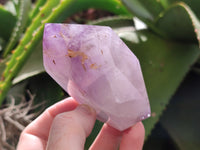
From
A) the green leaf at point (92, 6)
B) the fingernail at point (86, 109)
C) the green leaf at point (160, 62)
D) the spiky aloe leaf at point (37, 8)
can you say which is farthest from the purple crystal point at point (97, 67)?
the spiky aloe leaf at point (37, 8)

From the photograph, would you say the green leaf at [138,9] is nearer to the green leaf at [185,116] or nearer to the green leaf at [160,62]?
the green leaf at [160,62]

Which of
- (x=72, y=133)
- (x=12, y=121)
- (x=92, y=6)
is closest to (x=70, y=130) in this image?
(x=72, y=133)

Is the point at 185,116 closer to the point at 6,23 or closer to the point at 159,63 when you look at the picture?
the point at 159,63

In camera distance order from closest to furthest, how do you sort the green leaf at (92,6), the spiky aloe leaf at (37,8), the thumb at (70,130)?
the thumb at (70,130) → the green leaf at (92,6) → the spiky aloe leaf at (37,8)

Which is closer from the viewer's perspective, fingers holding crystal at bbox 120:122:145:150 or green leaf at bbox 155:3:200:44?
fingers holding crystal at bbox 120:122:145:150

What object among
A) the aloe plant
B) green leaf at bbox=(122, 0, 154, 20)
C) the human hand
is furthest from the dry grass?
green leaf at bbox=(122, 0, 154, 20)

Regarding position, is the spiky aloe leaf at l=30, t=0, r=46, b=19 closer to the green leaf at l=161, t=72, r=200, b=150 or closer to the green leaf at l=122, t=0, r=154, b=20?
the green leaf at l=122, t=0, r=154, b=20
